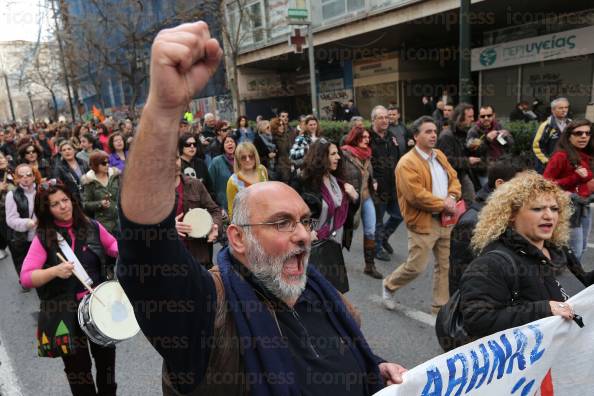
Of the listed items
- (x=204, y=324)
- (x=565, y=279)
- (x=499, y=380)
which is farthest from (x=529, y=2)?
(x=204, y=324)

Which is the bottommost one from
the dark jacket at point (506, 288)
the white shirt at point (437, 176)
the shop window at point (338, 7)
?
the dark jacket at point (506, 288)

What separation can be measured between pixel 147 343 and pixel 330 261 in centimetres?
189

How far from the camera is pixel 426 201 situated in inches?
161

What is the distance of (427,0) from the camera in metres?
13.9

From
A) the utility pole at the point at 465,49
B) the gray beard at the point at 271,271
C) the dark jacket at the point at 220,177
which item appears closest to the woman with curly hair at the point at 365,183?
the dark jacket at the point at 220,177

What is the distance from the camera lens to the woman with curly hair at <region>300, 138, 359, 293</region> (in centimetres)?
409

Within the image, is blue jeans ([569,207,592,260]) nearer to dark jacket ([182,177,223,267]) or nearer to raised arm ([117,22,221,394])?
dark jacket ([182,177,223,267])

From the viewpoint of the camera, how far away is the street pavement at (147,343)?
142 inches

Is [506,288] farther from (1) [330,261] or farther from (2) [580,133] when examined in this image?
(2) [580,133]

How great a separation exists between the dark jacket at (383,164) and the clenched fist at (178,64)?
5268 millimetres

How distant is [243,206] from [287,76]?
29175 mm

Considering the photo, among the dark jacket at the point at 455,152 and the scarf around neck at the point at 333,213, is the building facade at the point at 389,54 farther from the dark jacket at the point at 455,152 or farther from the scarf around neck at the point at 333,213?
the scarf around neck at the point at 333,213

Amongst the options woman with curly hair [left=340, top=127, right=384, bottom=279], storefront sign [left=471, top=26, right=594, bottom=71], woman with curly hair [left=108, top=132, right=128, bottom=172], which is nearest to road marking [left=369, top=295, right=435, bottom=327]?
woman with curly hair [left=340, top=127, right=384, bottom=279]

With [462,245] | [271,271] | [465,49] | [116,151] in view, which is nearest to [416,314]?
[462,245]
